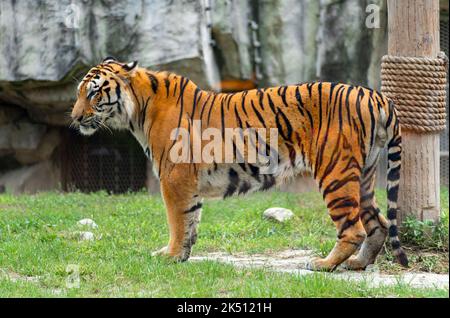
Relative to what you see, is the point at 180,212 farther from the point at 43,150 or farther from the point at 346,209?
the point at 43,150

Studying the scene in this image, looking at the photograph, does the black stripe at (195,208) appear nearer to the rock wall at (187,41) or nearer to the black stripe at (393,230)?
the black stripe at (393,230)

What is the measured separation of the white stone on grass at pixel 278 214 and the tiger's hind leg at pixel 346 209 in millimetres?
2458

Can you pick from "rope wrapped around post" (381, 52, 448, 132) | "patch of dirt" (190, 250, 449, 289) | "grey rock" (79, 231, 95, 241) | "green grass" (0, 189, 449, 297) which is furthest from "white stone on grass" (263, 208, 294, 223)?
"rope wrapped around post" (381, 52, 448, 132)

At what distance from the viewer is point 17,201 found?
9000 millimetres

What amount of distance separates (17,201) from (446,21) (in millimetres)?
7453

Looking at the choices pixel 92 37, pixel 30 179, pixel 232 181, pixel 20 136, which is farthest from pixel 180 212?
pixel 30 179

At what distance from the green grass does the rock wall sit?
1900 mm

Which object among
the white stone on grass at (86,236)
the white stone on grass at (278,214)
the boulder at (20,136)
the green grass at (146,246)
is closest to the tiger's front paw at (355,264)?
the green grass at (146,246)

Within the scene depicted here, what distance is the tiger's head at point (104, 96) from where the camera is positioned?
5.79 metres

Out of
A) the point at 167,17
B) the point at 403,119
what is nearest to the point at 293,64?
the point at 167,17

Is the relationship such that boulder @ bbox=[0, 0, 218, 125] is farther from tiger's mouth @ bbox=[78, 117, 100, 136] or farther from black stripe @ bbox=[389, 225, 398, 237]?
black stripe @ bbox=[389, 225, 398, 237]

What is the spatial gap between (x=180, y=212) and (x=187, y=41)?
5130 mm

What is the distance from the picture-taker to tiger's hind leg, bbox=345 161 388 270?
5496mm

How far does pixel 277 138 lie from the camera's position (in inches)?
214
